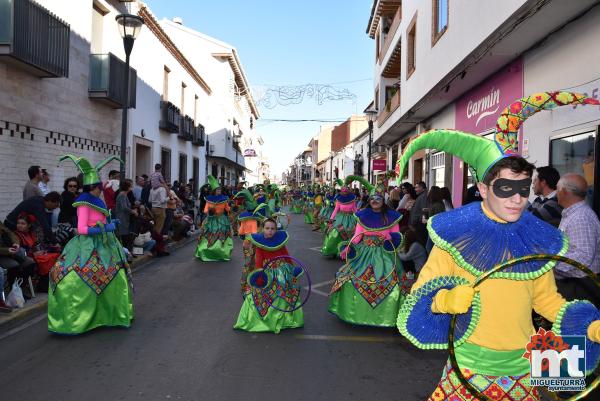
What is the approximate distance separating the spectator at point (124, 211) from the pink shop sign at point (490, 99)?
7861 mm

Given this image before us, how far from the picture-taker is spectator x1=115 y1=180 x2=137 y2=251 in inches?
404

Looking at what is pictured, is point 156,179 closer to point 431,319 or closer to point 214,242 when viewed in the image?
point 214,242

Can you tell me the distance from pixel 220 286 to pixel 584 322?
22.0 ft

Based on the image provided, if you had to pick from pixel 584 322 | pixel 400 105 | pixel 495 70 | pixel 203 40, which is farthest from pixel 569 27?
pixel 203 40

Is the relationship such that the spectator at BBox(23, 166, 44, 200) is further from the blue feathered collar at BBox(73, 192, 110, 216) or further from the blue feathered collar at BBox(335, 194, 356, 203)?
the blue feathered collar at BBox(335, 194, 356, 203)

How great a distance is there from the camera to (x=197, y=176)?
29.1m

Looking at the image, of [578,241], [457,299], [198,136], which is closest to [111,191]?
[578,241]

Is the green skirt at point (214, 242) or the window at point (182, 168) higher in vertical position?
the window at point (182, 168)

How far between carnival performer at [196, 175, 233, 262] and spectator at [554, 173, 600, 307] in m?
8.23

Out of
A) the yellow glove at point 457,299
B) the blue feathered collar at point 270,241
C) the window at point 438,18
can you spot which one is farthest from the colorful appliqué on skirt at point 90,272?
the window at point 438,18

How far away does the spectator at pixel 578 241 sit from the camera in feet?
12.3

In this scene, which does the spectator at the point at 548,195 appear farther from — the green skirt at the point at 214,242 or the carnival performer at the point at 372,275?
the green skirt at the point at 214,242

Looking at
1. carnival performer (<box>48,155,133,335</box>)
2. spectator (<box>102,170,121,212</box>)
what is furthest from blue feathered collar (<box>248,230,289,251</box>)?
spectator (<box>102,170,121,212</box>)

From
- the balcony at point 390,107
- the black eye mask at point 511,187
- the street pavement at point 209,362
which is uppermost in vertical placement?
the balcony at point 390,107
